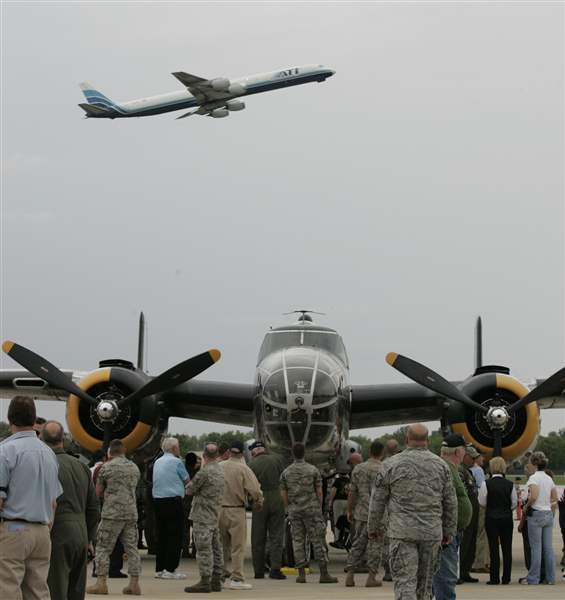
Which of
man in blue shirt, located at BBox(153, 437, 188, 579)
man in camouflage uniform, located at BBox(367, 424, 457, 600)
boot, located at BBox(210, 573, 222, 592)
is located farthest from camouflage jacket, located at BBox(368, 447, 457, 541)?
man in blue shirt, located at BBox(153, 437, 188, 579)

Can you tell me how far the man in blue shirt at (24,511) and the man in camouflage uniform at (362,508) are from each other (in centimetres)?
700

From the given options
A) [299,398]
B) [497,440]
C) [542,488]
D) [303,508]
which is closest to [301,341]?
[299,398]

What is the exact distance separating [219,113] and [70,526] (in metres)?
48.9

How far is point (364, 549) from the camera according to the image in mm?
14148

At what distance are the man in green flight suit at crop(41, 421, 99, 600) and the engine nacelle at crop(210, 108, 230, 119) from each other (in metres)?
48.3

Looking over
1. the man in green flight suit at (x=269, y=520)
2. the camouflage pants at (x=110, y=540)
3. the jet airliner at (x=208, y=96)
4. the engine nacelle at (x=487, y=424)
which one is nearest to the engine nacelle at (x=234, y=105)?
the jet airliner at (x=208, y=96)

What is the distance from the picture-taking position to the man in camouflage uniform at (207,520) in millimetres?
12711

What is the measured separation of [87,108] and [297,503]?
52.1 meters

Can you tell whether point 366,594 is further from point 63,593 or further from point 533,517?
point 63,593

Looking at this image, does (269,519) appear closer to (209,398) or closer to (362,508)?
(362,508)

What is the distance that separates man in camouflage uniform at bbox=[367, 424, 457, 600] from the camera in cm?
894

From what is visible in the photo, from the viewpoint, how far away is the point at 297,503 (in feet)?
45.8

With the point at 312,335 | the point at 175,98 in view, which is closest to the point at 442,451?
the point at 312,335

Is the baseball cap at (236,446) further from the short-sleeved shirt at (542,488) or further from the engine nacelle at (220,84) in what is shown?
the engine nacelle at (220,84)
